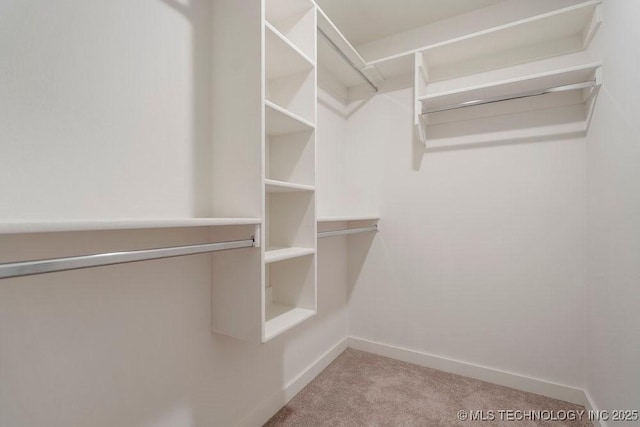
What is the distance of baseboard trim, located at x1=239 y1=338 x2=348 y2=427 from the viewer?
1.52m

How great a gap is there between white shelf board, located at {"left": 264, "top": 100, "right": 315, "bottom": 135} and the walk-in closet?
17mm

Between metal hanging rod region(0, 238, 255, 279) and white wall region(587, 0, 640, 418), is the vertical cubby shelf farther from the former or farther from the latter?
white wall region(587, 0, 640, 418)

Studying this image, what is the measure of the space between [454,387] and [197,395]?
165 centimetres

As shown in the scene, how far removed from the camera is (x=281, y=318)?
4.51 feet

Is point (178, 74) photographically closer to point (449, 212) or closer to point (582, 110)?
point (449, 212)

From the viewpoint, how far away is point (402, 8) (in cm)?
201

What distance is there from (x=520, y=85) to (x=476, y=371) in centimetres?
195

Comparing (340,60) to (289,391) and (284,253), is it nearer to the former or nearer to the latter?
(284,253)

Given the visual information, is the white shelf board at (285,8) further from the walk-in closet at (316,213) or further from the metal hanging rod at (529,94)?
the metal hanging rod at (529,94)

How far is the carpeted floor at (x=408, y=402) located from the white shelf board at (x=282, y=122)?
163 centimetres

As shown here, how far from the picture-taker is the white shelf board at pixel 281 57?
4.10ft

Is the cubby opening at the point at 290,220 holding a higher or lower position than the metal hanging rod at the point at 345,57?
lower

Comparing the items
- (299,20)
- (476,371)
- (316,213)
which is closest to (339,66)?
(299,20)

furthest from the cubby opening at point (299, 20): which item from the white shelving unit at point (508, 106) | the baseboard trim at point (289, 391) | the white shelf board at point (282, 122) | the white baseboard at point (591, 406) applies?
the white baseboard at point (591, 406)
